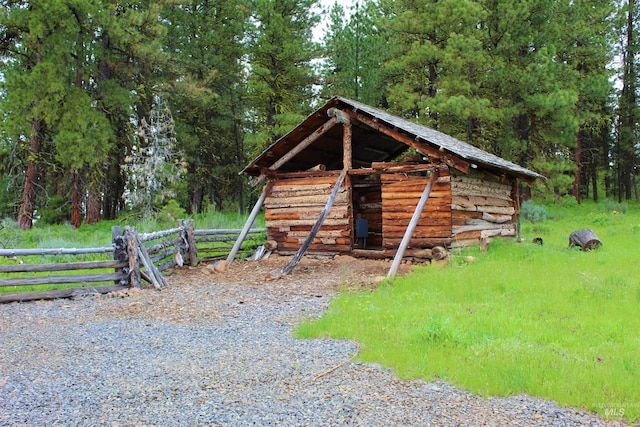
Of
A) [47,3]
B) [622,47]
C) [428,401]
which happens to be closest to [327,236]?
[428,401]

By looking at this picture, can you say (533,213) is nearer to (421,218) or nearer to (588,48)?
(588,48)

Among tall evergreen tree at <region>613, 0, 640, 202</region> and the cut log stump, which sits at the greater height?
tall evergreen tree at <region>613, 0, 640, 202</region>

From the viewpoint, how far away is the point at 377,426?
371 cm

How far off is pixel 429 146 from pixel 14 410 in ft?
33.8

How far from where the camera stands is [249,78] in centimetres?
2419

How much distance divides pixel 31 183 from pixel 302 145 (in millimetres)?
13005

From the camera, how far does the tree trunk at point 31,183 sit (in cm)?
1934

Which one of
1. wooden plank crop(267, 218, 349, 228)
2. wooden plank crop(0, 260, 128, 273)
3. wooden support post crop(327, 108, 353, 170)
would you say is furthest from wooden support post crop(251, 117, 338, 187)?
wooden plank crop(0, 260, 128, 273)

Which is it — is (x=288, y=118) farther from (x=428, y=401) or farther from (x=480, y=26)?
(x=428, y=401)

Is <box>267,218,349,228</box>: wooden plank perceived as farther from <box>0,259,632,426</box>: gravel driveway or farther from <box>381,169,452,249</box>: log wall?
<box>0,259,632,426</box>: gravel driveway

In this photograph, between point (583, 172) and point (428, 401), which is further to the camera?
point (583, 172)

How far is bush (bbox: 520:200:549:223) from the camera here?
22.4m

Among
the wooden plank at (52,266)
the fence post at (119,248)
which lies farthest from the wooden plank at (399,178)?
the wooden plank at (52,266)

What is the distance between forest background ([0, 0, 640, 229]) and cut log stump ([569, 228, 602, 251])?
8.53 meters
